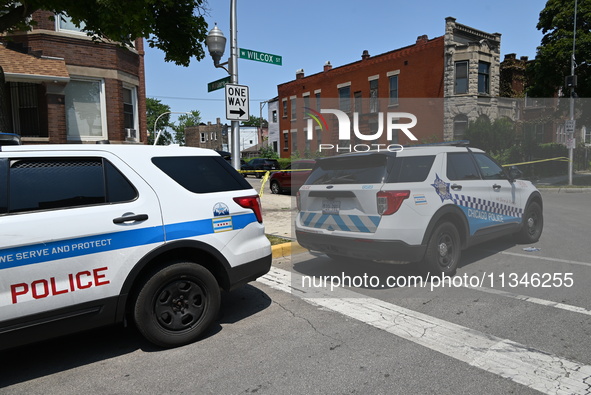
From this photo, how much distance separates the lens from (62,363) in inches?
139

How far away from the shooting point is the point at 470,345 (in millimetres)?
3590

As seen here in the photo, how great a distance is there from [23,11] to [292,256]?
5.71 meters

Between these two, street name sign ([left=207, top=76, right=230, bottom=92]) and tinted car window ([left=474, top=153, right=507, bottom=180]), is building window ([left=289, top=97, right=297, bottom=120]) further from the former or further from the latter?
tinted car window ([left=474, top=153, right=507, bottom=180])

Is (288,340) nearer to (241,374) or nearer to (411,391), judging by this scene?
(241,374)

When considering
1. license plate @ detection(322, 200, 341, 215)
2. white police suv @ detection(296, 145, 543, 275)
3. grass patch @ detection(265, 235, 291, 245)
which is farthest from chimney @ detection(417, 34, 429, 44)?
license plate @ detection(322, 200, 341, 215)

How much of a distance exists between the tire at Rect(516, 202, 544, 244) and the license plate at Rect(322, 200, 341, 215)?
3.95 metres

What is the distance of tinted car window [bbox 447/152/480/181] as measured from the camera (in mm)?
5793

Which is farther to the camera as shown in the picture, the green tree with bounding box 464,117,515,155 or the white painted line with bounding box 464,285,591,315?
the green tree with bounding box 464,117,515,155

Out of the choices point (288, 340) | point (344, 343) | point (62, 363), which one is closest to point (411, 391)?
point (344, 343)

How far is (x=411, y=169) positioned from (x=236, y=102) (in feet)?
16.0

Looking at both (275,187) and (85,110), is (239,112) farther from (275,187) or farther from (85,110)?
(275,187)

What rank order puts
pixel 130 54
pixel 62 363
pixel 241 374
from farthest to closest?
pixel 130 54
pixel 62 363
pixel 241 374

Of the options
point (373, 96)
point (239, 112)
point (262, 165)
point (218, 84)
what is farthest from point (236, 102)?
point (373, 96)

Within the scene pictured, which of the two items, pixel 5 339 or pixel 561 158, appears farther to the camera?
pixel 561 158
